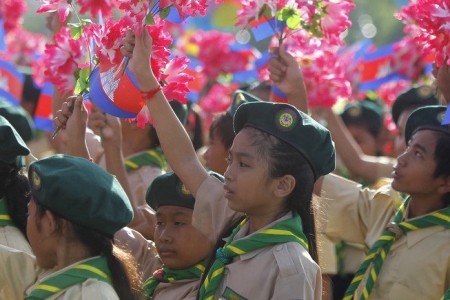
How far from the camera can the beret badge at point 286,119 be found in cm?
376

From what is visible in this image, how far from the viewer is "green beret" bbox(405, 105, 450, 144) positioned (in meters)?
4.60

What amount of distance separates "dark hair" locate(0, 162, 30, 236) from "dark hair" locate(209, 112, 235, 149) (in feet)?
4.12

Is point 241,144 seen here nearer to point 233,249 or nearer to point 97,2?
point 233,249

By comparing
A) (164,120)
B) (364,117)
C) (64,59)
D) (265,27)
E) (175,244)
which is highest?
(265,27)

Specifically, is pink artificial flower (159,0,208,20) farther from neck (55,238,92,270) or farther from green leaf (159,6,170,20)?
neck (55,238,92,270)

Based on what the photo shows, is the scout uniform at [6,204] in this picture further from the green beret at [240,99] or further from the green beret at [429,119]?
the green beret at [429,119]

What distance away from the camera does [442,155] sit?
4625 mm

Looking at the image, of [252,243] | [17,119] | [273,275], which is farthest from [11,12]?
[273,275]

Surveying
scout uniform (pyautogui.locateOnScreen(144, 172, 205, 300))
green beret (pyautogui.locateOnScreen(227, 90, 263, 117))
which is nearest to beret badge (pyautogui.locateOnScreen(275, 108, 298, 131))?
scout uniform (pyautogui.locateOnScreen(144, 172, 205, 300))

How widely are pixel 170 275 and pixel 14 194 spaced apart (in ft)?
2.51

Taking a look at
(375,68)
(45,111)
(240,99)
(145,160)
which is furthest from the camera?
(375,68)

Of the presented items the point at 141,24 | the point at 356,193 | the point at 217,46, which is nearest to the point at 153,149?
the point at 356,193

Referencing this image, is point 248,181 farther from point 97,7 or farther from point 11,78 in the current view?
point 11,78

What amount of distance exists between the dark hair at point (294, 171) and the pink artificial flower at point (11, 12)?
600 centimetres
